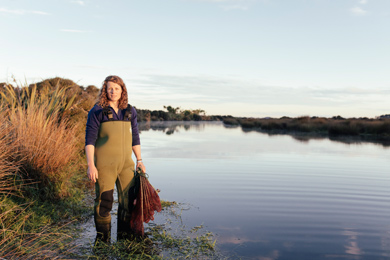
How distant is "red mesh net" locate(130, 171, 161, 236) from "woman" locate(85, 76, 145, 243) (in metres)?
0.13

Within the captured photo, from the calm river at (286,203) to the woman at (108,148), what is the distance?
1.33 meters

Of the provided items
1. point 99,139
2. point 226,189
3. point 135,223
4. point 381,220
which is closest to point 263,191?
point 226,189

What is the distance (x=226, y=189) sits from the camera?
734 centimetres

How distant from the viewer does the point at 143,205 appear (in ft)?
13.1

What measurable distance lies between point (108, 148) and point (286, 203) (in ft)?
12.6

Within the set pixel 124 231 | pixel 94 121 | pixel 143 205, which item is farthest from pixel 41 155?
pixel 143 205

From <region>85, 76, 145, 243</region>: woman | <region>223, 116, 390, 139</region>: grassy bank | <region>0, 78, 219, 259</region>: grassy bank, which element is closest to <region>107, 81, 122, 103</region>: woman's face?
<region>85, 76, 145, 243</region>: woman

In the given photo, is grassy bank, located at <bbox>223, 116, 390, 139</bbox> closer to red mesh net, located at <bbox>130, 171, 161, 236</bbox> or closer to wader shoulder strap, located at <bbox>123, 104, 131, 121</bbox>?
red mesh net, located at <bbox>130, 171, 161, 236</bbox>

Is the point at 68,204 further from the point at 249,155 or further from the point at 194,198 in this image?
the point at 249,155

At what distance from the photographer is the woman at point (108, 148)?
12.4 feet

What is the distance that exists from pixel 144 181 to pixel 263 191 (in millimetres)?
3917

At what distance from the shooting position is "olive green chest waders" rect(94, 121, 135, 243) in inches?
150

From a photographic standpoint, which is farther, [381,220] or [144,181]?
[381,220]

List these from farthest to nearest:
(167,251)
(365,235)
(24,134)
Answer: (24,134), (365,235), (167,251)
